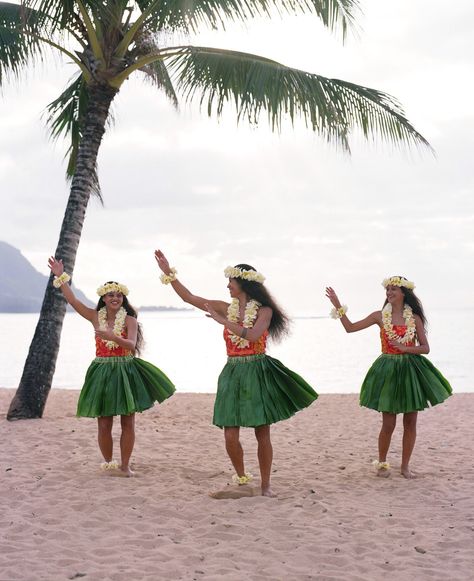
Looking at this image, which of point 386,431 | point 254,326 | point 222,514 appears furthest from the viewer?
point 386,431

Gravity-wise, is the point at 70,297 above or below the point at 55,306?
below

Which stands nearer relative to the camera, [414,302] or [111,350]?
[111,350]

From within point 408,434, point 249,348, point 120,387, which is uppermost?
point 249,348

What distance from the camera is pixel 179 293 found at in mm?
5836

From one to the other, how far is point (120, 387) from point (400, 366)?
2391 mm

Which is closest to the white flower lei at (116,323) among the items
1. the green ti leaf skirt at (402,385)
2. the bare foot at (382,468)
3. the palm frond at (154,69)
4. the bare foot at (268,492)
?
the bare foot at (268,492)

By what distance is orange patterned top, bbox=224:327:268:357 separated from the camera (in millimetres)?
5812

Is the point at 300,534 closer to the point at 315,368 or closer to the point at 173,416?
the point at 173,416

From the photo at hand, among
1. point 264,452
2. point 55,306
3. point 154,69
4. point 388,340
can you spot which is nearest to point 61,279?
point 264,452

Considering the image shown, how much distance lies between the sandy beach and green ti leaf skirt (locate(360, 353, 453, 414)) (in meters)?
0.70

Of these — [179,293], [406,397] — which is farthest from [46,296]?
[406,397]

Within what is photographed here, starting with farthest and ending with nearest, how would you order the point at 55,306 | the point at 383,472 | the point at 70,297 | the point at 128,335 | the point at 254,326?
the point at 55,306 < the point at 383,472 < the point at 128,335 < the point at 70,297 < the point at 254,326

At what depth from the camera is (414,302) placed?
6.72m

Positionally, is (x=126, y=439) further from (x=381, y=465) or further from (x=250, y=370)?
(x=381, y=465)
